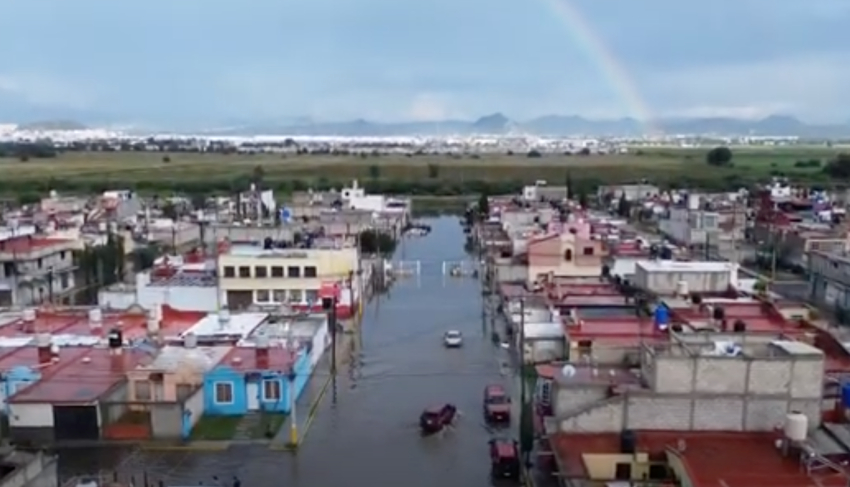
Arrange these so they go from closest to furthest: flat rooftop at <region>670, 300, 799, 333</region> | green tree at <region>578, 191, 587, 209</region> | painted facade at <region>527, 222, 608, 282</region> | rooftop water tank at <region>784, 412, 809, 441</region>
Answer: rooftop water tank at <region>784, 412, 809, 441</region>
flat rooftop at <region>670, 300, 799, 333</region>
painted facade at <region>527, 222, 608, 282</region>
green tree at <region>578, 191, 587, 209</region>

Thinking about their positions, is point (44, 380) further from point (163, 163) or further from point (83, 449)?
point (163, 163)

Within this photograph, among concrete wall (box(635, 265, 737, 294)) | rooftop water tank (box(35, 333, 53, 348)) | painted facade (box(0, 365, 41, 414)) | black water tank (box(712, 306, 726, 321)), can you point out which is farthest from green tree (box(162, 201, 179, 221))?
black water tank (box(712, 306, 726, 321))

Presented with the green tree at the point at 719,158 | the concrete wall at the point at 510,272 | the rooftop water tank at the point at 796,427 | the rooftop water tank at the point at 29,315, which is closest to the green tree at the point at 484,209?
the concrete wall at the point at 510,272

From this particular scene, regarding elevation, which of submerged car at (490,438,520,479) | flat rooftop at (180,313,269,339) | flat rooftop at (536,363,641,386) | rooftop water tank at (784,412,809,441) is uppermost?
rooftop water tank at (784,412,809,441)

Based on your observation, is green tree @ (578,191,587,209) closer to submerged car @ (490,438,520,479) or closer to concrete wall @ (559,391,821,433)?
submerged car @ (490,438,520,479)

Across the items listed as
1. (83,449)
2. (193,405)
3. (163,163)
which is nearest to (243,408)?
(193,405)

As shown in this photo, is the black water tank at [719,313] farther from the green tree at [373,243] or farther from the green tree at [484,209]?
the green tree at [484,209]

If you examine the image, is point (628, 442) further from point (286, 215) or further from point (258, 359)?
point (286, 215)
